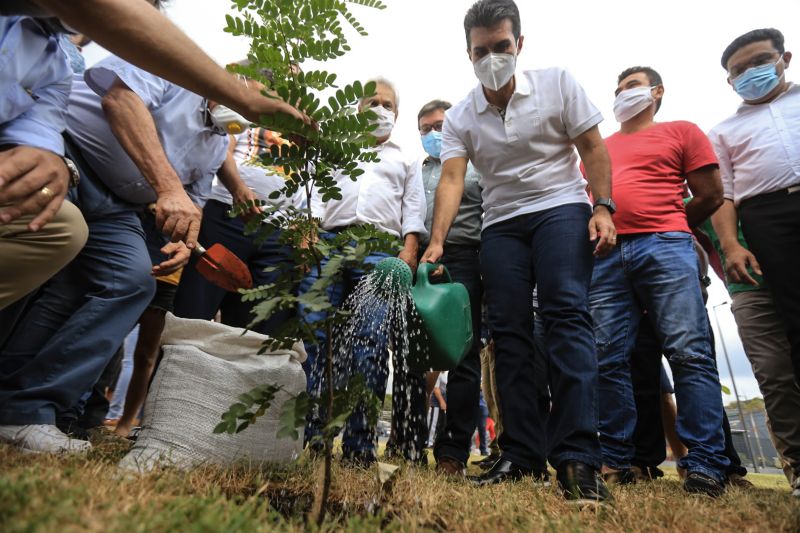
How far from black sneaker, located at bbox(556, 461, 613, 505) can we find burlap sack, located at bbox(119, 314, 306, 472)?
1.02 meters

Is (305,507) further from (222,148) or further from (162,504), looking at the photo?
(222,148)

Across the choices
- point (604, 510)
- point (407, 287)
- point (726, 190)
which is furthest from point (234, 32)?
point (726, 190)

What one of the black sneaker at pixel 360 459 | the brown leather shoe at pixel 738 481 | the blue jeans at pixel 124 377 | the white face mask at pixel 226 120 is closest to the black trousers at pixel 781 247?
the brown leather shoe at pixel 738 481

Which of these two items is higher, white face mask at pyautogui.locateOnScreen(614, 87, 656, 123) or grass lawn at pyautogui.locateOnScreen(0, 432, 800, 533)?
white face mask at pyautogui.locateOnScreen(614, 87, 656, 123)

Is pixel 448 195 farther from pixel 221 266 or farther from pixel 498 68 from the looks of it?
pixel 221 266

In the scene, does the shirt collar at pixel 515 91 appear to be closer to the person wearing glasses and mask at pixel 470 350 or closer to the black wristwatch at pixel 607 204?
the black wristwatch at pixel 607 204

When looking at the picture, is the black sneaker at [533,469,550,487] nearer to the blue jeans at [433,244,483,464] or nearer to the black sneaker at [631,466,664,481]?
the blue jeans at [433,244,483,464]

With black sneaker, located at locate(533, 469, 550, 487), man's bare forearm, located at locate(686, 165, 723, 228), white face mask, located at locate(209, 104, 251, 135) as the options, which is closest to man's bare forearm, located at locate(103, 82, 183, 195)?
white face mask, located at locate(209, 104, 251, 135)

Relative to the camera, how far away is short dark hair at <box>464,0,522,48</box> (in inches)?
102

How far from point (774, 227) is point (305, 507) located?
2.60 m

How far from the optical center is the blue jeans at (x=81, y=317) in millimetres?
2006

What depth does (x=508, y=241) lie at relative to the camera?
2.50 metres

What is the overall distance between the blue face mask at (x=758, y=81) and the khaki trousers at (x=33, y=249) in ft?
11.9

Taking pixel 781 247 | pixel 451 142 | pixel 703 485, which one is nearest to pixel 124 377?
pixel 451 142
